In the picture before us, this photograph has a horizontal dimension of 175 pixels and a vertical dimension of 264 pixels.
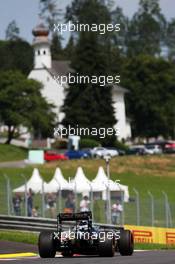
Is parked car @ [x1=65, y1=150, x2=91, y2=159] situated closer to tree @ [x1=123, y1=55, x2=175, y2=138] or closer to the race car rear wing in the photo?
tree @ [x1=123, y1=55, x2=175, y2=138]

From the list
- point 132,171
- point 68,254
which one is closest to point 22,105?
point 132,171

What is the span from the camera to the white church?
97.0m

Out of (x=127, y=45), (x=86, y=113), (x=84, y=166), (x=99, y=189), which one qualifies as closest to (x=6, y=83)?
(x=86, y=113)

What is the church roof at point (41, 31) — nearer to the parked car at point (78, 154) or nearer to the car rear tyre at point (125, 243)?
the parked car at point (78, 154)

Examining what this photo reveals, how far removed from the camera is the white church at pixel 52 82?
3819 inches

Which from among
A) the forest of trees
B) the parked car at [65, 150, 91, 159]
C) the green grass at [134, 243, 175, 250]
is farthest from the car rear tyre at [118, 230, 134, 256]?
the parked car at [65, 150, 91, 159]

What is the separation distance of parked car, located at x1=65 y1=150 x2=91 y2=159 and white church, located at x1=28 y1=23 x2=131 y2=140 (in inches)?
774

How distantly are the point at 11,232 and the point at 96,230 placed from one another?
36.5ft

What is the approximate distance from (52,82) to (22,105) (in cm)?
1381

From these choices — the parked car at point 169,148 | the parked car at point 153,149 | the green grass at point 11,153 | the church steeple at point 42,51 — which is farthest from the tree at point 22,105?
the church steeple at point 42,51

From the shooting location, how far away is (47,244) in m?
18.6

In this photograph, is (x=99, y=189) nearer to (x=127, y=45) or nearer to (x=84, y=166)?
(x=84, y=166)

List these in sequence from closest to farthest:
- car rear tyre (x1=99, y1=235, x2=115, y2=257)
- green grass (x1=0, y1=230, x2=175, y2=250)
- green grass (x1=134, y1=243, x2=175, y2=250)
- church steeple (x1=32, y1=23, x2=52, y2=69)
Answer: car rear tyre (x1=99, y1=235, x2=115, y2=257) < green grass (x1=134, y1=243, x2=175, y2=250) < green grass (x1=0, y1=230, x2=175, y2=250) < church steeple (x1=32, y1=23, x2=52, y2=69)

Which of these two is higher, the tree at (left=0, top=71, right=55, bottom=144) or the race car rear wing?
the tree at (left=0, top=71, right=55, bottom=144)
